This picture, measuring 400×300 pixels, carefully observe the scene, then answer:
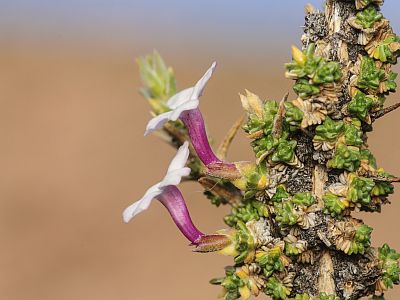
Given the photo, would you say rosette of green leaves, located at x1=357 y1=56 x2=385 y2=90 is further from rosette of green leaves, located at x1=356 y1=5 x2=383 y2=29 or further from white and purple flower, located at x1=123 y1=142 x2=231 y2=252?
white and purple flower, located at x1=123 y1=142 x2=231 y2=252

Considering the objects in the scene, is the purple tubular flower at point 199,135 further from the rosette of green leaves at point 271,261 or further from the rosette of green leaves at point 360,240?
the rosette of green leaves at point 360,240

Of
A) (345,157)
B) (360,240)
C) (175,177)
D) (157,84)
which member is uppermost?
(157,84)

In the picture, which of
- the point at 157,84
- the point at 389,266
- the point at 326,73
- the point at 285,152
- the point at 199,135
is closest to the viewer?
the point at 326,73

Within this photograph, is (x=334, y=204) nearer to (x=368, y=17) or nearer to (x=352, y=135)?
(x=352, y=135)

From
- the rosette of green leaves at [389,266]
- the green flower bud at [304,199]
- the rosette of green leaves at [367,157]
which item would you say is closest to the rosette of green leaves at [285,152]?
the green flower bud at [304,199]

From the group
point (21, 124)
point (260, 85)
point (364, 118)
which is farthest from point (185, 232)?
point (260, 85)

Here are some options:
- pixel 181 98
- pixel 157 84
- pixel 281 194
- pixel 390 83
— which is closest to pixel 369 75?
pixel 390 83

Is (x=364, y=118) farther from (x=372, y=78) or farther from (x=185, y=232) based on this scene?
(x=185, y=232)
